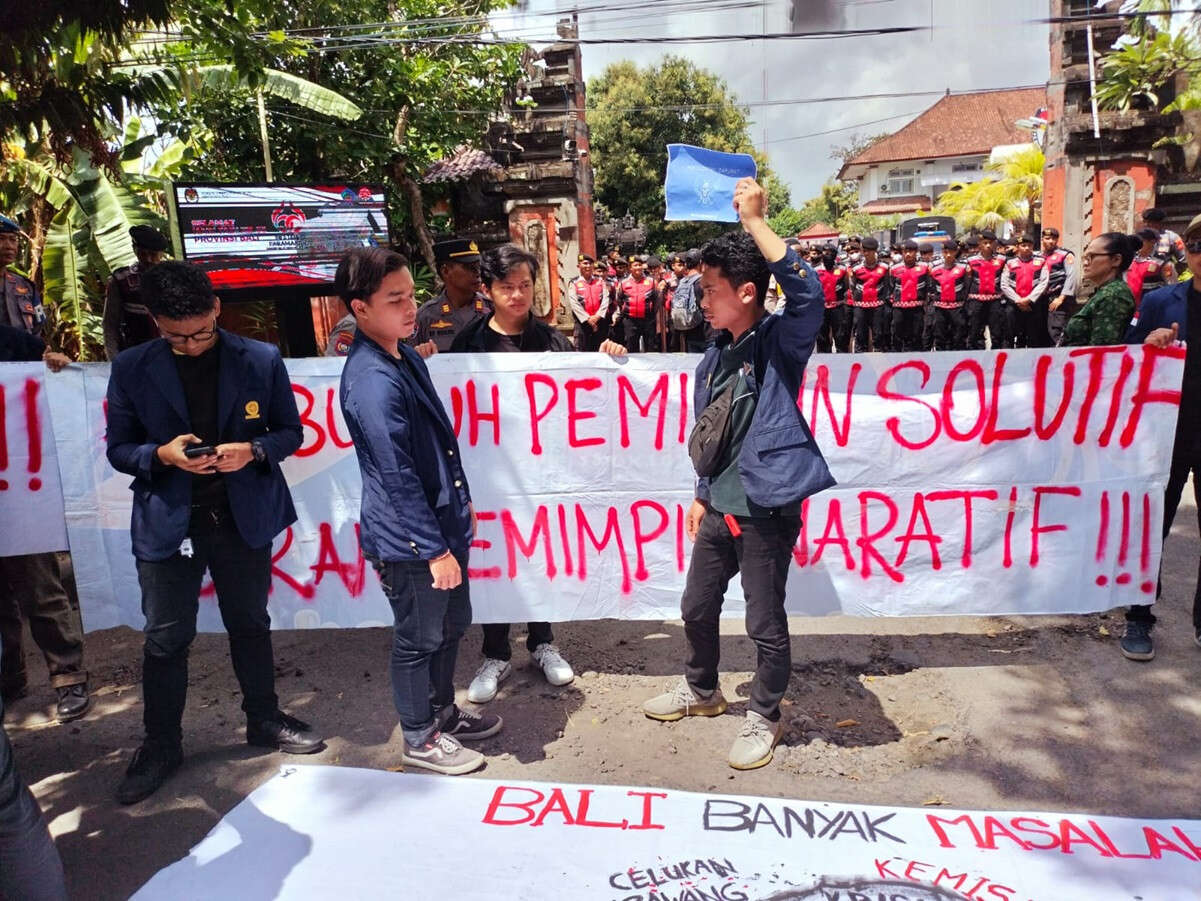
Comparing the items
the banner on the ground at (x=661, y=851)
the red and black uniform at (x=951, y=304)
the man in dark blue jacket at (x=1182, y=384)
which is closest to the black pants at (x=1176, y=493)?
the man in dark blue jacket at (x=1182, y=384)

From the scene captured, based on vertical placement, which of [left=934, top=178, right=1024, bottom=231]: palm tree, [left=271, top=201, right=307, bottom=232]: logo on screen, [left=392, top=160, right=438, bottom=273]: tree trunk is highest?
[left=934, top=178, right=1024, bottom=231]: palm tree

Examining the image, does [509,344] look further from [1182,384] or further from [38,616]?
[1182,384]

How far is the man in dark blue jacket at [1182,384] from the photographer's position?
3.61 metres

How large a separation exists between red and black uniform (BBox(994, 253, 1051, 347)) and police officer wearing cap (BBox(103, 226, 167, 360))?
11.2 m

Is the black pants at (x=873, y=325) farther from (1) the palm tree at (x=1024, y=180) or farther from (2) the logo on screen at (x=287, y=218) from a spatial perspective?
(1) the palm tree at (x=1024, y=180)

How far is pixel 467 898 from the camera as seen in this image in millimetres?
2379

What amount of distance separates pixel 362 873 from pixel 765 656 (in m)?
1.46

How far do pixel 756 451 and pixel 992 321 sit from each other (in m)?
11.7

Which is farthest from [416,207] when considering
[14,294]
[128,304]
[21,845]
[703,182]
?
[21,845]

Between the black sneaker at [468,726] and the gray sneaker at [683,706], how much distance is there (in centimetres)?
61

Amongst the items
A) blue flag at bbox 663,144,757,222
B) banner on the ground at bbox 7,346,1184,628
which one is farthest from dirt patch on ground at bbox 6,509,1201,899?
blue flag at bbox 663,144,757,222

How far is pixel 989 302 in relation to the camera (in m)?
13.0

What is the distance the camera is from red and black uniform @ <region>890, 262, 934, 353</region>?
13.7 m

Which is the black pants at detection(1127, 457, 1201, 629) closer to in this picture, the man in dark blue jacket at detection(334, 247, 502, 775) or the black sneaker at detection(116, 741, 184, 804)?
the man in dark blue jacket at detection(334, 247, 502, 775)
